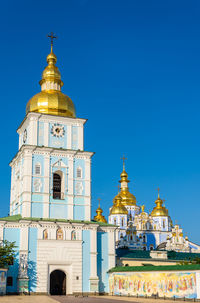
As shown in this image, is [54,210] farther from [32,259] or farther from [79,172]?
[32,259]

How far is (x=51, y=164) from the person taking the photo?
116ft

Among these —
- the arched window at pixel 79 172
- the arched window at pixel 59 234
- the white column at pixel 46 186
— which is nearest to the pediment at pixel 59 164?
the white column at pixel 46 186

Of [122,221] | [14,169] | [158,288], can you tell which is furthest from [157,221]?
[158,288]

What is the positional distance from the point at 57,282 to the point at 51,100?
14.5 m

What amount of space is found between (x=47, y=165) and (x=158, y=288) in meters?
12.7

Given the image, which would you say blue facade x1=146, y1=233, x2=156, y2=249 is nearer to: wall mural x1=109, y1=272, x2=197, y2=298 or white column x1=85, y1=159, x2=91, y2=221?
white column x1=85, y1=159, x2=91, y2=221

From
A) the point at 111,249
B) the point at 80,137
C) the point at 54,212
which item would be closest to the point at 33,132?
the point at 80,137

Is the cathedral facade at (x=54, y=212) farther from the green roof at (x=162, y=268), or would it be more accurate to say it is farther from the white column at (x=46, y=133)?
the green roof at (x=162, y=268)

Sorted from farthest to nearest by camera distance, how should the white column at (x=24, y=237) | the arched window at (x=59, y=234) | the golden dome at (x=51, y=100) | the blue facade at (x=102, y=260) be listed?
the golden dome at (x=51, y=100), the blue facade at (x=102, y=260), the arched window at (x=59, y=234), the white column at (x=24, y=237)

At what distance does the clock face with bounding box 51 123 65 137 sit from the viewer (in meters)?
36.5

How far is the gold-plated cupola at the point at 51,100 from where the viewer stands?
122 ft

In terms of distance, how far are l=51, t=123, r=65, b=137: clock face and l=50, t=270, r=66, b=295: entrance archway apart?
35.2 feet

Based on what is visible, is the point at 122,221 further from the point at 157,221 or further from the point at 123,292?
the point at 123,292

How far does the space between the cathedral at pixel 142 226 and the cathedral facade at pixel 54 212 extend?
26609 millimetres
